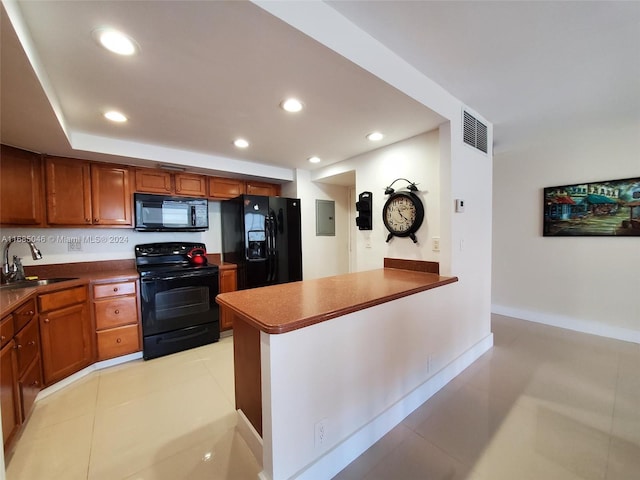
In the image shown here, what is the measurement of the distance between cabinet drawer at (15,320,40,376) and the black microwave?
4.25ft

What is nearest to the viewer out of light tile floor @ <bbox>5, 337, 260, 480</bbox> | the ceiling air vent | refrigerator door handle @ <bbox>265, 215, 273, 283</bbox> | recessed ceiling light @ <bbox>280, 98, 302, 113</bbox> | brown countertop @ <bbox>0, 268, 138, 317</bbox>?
light tile floor @ <bbox>5, 337, 260, 480</bbox>

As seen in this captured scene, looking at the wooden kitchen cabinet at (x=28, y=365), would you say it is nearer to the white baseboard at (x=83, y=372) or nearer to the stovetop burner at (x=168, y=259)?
the white baseboard at (x=83, y=372)

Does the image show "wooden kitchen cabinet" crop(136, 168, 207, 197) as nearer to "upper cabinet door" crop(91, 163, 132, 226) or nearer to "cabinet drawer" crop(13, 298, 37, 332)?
"upper cabinet door" crop(91, 163, 132, 226)

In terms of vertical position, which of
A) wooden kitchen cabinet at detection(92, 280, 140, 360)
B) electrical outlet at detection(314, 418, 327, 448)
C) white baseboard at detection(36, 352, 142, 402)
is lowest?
white baseboard at detection(36, 352, 142, 402)

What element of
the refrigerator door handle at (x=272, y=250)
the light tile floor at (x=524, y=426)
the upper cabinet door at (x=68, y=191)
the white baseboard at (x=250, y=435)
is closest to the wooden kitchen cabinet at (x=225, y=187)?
the refrigerator door handle at (x=272, y=250)

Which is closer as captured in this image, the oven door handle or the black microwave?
the oven door handle

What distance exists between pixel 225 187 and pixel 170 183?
2.16 feet

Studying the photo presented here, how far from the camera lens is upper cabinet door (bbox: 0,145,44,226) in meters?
2.17

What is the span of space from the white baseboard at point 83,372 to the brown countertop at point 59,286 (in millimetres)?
807

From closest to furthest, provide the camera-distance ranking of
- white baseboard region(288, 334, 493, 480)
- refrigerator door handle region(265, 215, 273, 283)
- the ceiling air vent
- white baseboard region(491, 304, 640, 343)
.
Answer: white baseboard region(288, 334, 493, 480)
the ceiling air vent
white baseboard region(491, 304, 640, 343)
refrigerator door handle region(265, 215, 273, 283)

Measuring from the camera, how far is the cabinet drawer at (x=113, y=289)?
2502 millimetres

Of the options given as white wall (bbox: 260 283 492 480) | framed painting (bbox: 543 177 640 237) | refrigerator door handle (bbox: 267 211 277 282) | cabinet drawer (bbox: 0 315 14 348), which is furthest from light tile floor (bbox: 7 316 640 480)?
framed painting (bbox: 543 177 640 237)

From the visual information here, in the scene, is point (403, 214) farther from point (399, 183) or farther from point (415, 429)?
point (415, 429)

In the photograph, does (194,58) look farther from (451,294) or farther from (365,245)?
(451,294)
